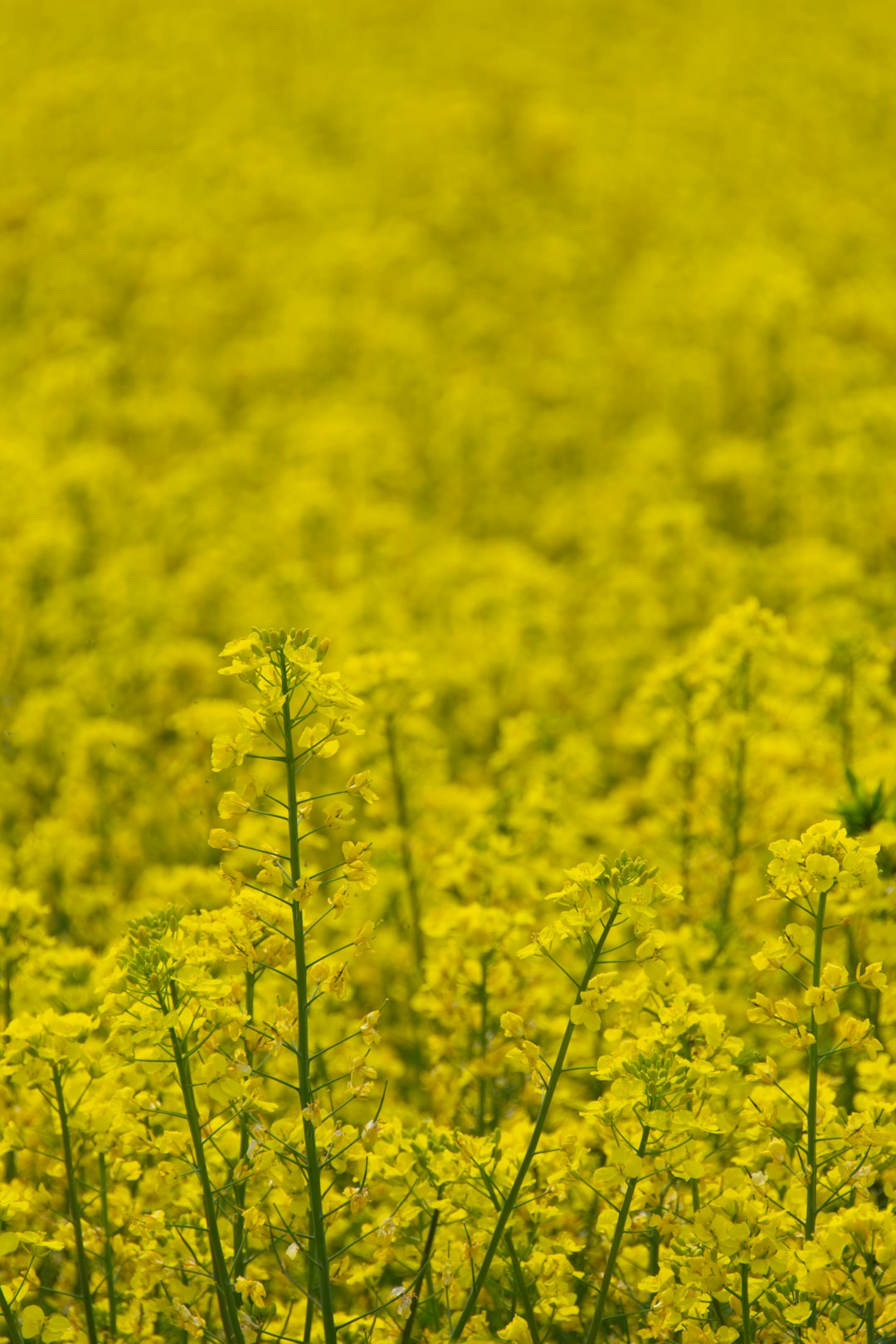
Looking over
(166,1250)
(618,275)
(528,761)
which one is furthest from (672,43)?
(166,1250)

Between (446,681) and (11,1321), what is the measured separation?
455cm

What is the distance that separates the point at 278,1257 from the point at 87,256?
13345 millimetres

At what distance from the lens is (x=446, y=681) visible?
6742 mm

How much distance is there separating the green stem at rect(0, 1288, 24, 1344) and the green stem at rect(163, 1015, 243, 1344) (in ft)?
1.15

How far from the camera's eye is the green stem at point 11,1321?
2355mm

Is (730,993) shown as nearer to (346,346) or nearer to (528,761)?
(528,761)

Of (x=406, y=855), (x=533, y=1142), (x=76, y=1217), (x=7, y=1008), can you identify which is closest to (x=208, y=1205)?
(x=76, y=1217)

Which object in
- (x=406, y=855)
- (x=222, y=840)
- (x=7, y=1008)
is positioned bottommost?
(x=7, y=1008)

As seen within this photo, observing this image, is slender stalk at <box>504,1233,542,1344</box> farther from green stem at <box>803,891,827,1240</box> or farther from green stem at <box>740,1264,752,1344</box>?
green stem at <box>803,891,827,1240</box>

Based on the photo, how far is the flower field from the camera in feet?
7.88

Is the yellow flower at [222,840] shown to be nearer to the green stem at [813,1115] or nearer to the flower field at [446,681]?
the flower field at [446,681]

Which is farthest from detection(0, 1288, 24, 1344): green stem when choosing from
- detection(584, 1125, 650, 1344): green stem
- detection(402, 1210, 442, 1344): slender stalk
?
detection(584, 1125, 650, 1344): green stem

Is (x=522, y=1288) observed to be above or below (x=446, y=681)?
below

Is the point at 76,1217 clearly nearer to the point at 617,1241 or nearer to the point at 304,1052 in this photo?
the point at 304,1052
